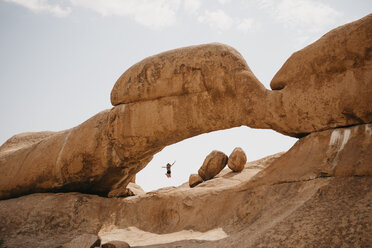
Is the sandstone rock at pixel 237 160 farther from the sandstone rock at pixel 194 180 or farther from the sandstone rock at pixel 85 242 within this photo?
the sandstone rock at pixel 85 242

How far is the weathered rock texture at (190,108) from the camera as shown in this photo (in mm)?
5438

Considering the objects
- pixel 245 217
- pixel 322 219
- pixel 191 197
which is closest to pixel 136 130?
pixel 191 197

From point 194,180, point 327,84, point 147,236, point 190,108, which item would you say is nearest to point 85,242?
point 147,236

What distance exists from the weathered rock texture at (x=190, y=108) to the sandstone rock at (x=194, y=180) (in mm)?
3117

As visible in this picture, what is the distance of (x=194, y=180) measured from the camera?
1109 centimetres

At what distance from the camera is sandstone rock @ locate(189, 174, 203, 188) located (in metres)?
11.1

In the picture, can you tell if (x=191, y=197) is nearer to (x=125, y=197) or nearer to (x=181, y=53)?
(x=125, y=197)

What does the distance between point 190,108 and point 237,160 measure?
15.4 feet

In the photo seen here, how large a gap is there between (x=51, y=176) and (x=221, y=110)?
4788mm

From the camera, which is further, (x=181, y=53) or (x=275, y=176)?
(x=181, y=53)

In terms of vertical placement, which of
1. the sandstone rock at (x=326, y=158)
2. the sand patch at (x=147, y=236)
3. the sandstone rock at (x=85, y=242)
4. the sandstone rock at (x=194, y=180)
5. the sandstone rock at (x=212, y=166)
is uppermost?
the sandstone rock at (x=326, y=158)

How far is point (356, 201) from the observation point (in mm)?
3875

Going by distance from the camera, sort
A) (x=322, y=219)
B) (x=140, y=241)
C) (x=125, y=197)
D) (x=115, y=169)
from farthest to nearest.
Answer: (x=125, y=197)
(x=115, y=169)
(x=140, y=241)
(x=322, y=219)

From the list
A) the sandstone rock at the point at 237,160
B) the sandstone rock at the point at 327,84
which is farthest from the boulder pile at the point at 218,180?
the sandstone rock at the point at 237,160
